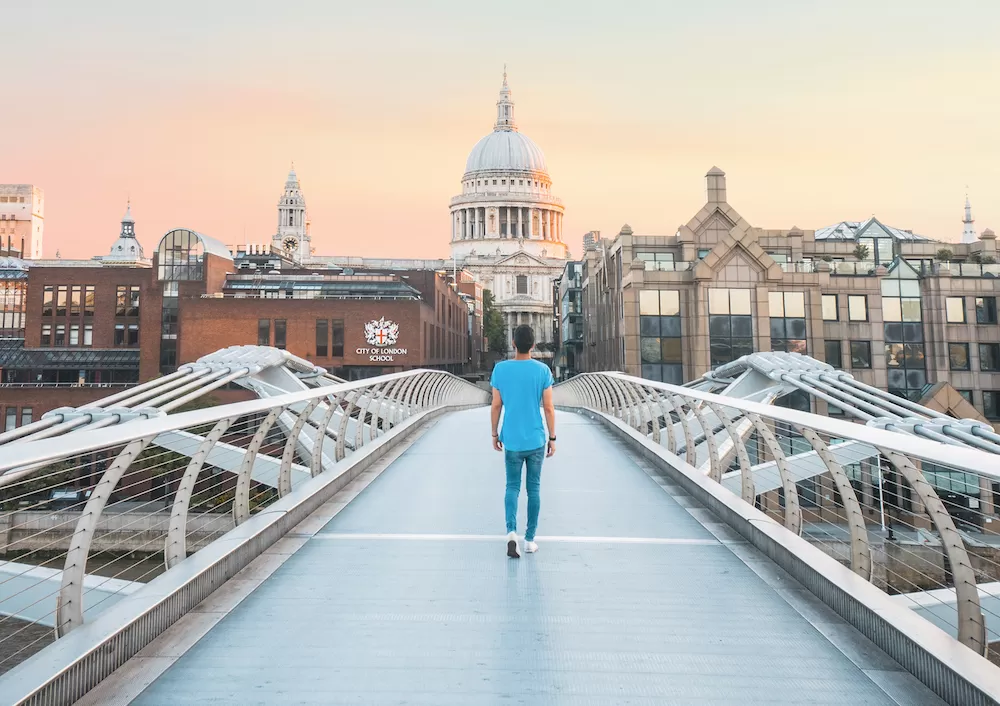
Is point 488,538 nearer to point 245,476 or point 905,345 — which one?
point 245,476

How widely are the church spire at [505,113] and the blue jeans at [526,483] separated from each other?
167 m

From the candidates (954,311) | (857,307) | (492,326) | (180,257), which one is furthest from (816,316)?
(492,326)

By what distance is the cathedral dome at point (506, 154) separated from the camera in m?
156

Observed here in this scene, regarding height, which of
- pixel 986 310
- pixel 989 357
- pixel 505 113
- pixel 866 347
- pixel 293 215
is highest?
pixel 505 113

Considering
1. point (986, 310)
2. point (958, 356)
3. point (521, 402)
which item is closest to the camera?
point (521, 402)

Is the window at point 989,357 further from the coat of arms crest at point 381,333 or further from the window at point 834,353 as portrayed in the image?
the coat of arms crest at point 381,333

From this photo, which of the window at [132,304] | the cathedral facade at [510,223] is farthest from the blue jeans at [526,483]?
the cathedral facade at [510,223]

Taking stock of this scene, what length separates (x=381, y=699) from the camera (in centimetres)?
343

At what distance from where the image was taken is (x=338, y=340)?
50969mm

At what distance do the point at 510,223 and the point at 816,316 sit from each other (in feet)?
396

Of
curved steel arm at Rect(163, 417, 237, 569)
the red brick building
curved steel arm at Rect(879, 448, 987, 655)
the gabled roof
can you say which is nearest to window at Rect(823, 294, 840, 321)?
the gabled roof

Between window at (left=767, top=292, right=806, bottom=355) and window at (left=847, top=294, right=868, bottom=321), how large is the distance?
2.71m

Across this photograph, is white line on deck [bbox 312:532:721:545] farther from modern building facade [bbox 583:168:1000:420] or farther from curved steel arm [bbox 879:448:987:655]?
modern building facade [bbox 583:168:1000:420]

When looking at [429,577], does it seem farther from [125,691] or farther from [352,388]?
[352,388]
